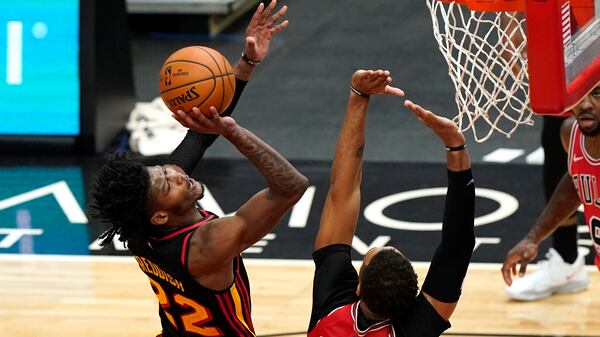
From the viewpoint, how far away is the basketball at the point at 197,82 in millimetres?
4082

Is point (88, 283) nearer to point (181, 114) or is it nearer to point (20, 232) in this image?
point (20, 232)

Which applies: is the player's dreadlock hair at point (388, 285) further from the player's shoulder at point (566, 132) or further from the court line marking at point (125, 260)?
the court line marking at point (125, 260)

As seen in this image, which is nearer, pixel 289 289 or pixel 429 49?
pixel 289 289

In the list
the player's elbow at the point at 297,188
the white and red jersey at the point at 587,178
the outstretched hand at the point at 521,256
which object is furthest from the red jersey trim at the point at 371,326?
the white and red jersey at the point at 587,178

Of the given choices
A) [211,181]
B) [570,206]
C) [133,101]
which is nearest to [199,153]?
[570,206]

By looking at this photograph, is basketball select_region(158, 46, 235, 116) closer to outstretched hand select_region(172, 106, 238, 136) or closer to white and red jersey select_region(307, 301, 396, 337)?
outstretched hand select_region(172, 106, 238, 136)

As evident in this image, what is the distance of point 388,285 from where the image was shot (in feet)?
12.1

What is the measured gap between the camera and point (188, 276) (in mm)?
4027

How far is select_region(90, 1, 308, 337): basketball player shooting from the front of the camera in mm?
3941

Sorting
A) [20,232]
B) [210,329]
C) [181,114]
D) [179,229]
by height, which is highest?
[181,114]

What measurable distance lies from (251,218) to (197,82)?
0.52 metres

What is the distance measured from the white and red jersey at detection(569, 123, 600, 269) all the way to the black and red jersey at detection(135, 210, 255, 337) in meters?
1.58

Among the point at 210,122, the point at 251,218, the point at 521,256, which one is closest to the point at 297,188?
the point at 251,218

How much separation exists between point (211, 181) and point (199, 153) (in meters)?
3.60
